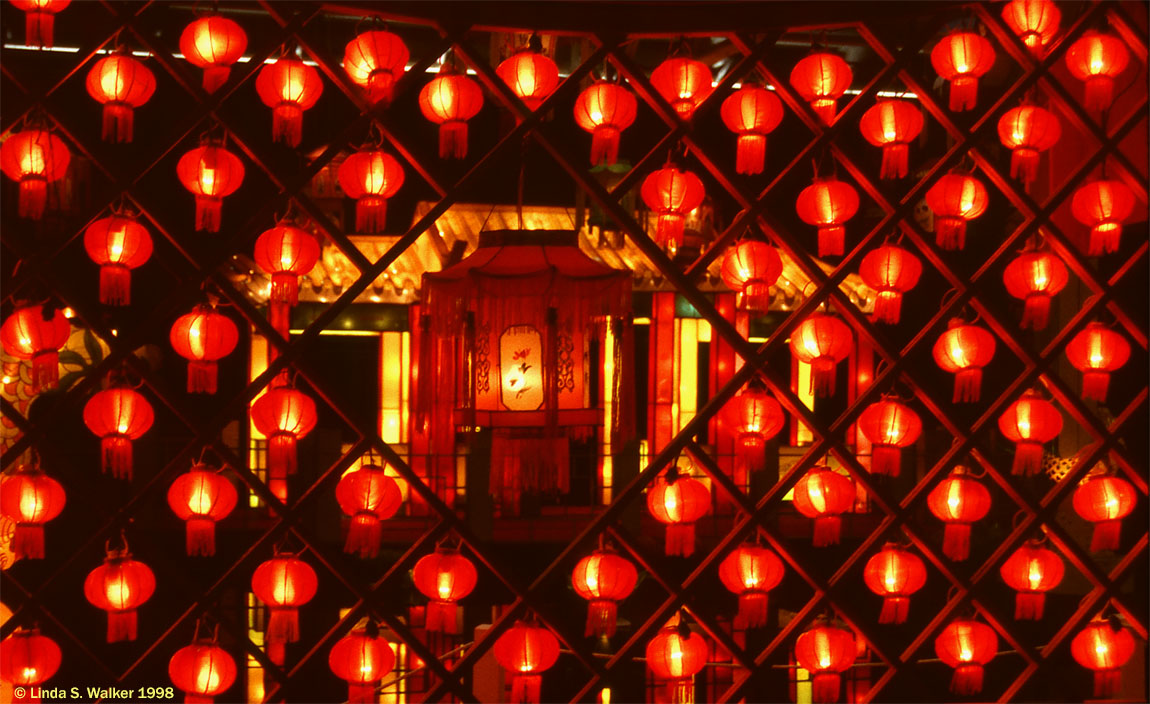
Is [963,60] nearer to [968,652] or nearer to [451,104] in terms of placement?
[451,104]

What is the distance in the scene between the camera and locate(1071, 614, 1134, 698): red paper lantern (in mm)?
3010

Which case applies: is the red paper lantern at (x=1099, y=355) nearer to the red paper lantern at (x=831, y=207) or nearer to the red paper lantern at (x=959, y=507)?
the red paper lantern at (x=959, y=507)

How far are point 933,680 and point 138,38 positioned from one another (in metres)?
4.08

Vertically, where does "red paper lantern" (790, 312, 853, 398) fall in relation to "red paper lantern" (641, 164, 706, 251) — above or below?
below

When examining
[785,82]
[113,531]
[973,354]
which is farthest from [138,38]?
[973,354]

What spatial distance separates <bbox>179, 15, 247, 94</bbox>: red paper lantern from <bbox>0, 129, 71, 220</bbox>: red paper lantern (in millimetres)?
410

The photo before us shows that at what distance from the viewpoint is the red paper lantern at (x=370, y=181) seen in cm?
272

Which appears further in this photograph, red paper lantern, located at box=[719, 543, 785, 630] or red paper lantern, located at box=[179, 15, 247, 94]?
red paper lantern, located at box=[719, 543, 785, 630]

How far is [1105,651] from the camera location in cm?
301

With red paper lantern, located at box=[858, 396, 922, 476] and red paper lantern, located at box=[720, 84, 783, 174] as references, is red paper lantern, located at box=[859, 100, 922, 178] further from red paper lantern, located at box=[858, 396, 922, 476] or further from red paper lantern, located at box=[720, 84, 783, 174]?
red paper lantern, located at box=[858, 396, 922, 476]

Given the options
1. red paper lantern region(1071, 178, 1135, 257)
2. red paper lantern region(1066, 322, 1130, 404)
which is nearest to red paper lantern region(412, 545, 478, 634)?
red paper lantern region(1066, 322, 1130, 404)

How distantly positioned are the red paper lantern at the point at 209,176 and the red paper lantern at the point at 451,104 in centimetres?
52

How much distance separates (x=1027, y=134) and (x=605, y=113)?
3.91 ft

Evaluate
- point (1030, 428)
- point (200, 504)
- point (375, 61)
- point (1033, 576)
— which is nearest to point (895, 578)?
point (1033, 576)
